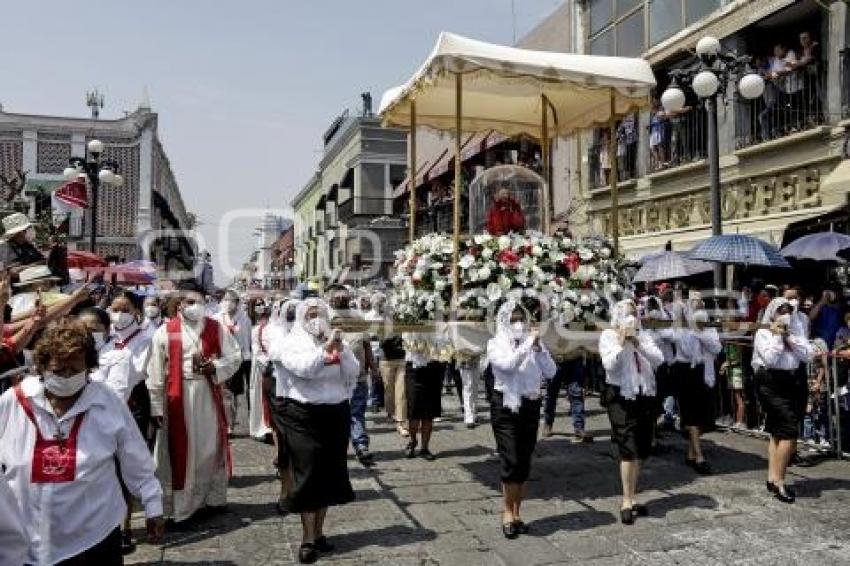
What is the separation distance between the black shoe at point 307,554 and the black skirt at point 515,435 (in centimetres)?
160

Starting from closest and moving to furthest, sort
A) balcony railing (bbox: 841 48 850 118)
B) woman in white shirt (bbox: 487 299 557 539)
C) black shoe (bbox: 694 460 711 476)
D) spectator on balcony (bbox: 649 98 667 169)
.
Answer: woman in white shirt (bbox: 487 299 557 539), black shoe (bbox: 694 460 711 476), balcony railing (bbox: 841 48 850 118), spectator on balcony (bbox: 649 98 667 169)

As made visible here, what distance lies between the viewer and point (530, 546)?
18.0 feet

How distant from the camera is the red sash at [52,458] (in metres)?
3.14

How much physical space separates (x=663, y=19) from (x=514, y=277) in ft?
40.6

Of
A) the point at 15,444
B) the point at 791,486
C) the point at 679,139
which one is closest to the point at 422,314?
the point at 791,486

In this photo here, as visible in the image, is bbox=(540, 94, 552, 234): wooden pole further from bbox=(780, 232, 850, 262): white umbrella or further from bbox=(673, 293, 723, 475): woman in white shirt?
bbox=(780, 232, 850, 262): white umbrella

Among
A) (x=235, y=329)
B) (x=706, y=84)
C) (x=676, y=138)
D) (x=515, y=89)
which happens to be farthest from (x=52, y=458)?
(x=676, y=138)

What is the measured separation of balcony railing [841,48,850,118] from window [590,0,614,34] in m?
7.49

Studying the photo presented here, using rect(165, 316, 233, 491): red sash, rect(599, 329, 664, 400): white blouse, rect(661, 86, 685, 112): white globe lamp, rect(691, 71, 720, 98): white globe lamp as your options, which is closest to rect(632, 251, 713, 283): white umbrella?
rect(661, 86, 685, 112): white globe lamp

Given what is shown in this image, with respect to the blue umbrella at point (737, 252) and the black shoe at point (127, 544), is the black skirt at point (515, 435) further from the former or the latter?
the blue umbrella at point (737, 252)

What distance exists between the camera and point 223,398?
6707 mm

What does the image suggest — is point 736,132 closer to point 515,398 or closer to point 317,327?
point 515,398

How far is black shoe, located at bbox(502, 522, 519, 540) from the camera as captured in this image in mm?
5672

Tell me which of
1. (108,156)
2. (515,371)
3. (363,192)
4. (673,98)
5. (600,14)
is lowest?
(515,371)
